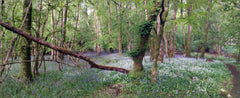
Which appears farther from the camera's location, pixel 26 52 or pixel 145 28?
pixel 145 28

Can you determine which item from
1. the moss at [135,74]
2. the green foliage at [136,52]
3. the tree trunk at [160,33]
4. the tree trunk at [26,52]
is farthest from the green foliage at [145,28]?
the tree trunk at [26,52]

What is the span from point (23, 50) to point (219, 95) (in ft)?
37.8

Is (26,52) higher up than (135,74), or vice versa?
(26,52)

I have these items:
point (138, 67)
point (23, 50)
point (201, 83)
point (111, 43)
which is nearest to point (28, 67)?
point (23, 50)

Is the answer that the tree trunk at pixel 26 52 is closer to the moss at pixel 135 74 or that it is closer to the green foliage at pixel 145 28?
the moss at pixel 135 74

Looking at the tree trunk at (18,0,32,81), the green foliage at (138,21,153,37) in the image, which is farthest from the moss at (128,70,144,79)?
the tree trunk at (18,0,32,81)

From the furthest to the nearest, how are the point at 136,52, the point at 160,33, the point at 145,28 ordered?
the point at 136,52, the point at 145,28, the point at 160,33

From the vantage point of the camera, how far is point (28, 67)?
8.45 meters

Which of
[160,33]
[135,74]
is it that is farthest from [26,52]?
[160,33]

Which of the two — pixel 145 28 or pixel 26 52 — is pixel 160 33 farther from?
pixel 26 52

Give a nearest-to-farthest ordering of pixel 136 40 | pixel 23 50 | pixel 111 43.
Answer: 1. pixel 23 50
2. pixel 136 40
3. pixel 111 43

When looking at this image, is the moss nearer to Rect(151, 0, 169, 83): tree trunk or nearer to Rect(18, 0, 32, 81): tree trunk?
Rect(151, 0, 169, 83): tree trunk

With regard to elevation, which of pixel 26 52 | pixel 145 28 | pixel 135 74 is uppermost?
pixel 145 28

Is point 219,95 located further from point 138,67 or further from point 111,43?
point 111,43
